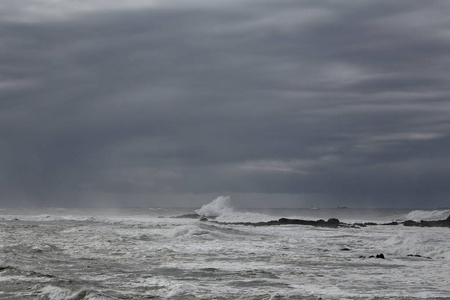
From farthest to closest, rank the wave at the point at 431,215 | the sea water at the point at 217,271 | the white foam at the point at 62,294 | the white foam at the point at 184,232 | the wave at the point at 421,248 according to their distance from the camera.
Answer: the wave at the point at 431,215 < the white foam at the point at 184,232 < the wave at the point at 421,248 < the sea water at the point at 217,271 < the white foam at the point at 62,294

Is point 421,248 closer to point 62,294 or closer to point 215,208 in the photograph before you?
point 62,294

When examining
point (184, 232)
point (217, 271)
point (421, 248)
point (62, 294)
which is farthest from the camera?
point (184, 232)

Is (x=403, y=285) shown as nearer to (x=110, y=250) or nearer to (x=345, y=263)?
(x=345, y=263)

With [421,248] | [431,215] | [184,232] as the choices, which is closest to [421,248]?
[421,248]

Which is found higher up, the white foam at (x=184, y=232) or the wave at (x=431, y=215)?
the wave at (x=431, y=215)

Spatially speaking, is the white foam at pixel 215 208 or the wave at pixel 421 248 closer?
the wave at pixel 421 248

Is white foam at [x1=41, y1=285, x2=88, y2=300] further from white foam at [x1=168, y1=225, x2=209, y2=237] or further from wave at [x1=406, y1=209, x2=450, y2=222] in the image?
wave at [x1=406, y1=209, x2=450, y2=222]

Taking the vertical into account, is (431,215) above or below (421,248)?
above

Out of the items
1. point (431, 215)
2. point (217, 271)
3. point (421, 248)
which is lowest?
point (217, 271)

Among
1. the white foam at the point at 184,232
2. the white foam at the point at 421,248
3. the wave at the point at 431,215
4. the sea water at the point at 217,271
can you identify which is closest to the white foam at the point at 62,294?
the sea water at the point at 217,271

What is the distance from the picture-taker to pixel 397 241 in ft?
85.7

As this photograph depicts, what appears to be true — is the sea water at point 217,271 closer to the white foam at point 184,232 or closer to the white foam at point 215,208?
the white foam at point 184,232

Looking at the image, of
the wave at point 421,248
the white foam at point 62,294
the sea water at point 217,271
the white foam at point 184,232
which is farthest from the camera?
the white foam at point 184,232

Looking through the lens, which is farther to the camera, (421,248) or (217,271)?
(421,248)
